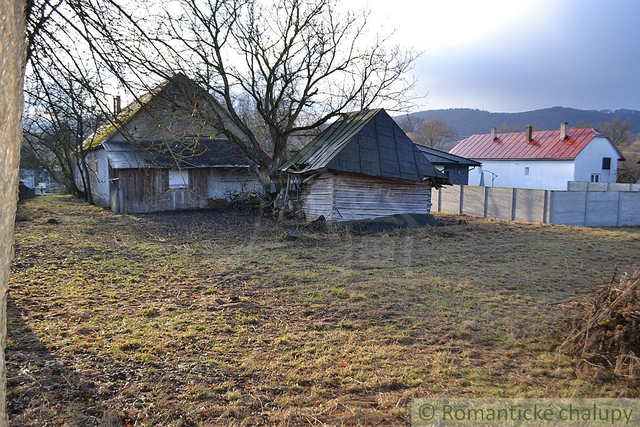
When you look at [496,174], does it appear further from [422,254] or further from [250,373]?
[250,373]

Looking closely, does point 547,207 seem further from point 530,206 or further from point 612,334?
point 612,334

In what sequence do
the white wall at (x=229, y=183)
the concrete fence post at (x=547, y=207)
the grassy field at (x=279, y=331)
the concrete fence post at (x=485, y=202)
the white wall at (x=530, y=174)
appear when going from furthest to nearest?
the white wall at (x=530, y=174), the white wall at (x=229, y=183), the concrete fence post at (x=485, y=202), the concrete fence post at (x=547, y=207), the grassy field at (x=279, y=331)

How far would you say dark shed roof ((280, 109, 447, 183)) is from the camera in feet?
52.6

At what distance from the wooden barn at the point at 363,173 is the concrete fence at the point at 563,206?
5684mm

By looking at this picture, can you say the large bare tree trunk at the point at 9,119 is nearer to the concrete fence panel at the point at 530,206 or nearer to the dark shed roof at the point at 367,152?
the dark shed roof at the point at 367,152

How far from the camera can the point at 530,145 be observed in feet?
128

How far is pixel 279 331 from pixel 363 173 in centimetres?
1071

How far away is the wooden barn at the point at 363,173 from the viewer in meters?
16.0

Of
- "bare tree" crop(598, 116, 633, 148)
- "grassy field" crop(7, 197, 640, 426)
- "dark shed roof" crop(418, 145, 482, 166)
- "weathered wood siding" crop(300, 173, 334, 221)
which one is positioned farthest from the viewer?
"bare tree" crop(598, 116, 633, 148)

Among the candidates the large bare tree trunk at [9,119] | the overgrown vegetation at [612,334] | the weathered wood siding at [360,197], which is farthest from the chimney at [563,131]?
the large bare tree trunk at [9,119]

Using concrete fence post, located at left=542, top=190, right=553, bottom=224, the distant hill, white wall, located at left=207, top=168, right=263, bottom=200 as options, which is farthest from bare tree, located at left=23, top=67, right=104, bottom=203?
the distant hill

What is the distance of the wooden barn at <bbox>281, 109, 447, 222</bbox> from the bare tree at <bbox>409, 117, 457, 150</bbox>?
4483 cm

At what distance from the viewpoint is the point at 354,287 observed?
8.15 meters
